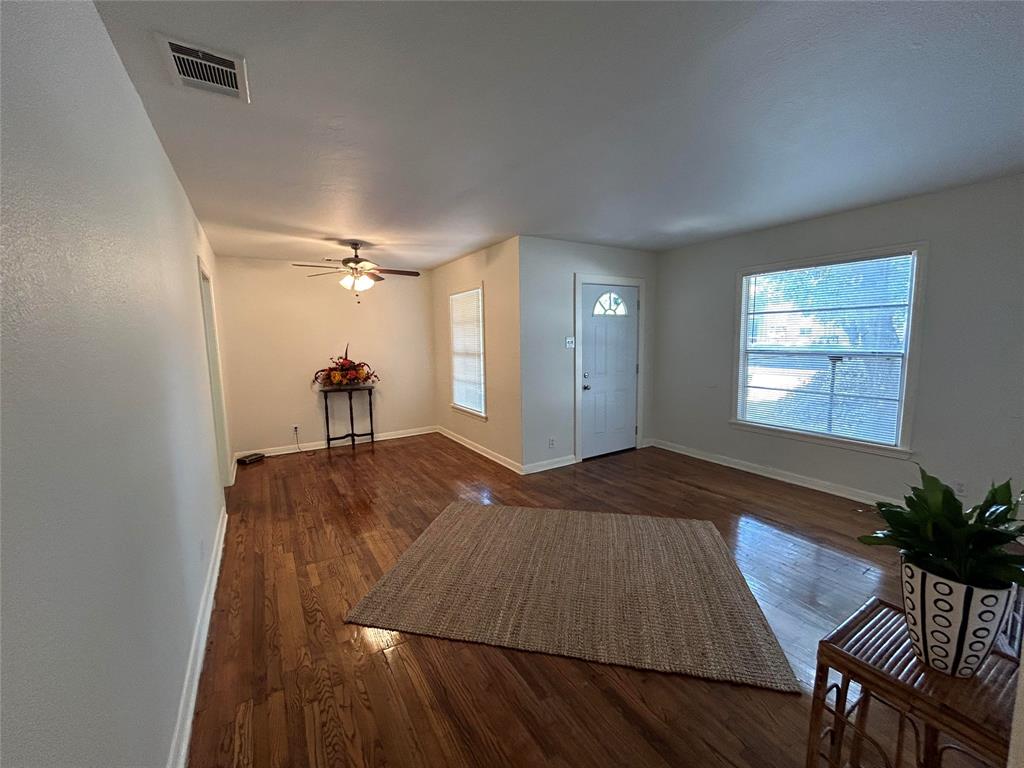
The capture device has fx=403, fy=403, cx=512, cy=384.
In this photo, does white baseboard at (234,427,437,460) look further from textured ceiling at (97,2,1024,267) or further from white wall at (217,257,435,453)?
textured ceiling at (97,2,1024,267)

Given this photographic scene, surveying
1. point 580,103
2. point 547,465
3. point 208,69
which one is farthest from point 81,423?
point 547,465

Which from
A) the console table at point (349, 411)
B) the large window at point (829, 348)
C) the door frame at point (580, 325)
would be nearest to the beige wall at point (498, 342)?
the door frame at point (580, 325)

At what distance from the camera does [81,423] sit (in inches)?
36.9

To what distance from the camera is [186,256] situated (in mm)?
2619

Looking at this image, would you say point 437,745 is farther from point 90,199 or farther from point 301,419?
point 301,419

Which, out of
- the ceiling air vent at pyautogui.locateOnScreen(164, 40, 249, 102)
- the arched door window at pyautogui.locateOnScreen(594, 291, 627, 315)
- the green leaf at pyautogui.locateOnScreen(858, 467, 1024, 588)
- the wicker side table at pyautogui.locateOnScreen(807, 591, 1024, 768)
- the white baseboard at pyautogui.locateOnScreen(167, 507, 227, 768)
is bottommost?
the white baseboard at pyautogui.locateOnScreen(167, 507, 227, 768)

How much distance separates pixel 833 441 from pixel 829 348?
836mm

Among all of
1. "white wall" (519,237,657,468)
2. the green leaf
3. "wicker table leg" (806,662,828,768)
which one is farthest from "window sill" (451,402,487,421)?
the green leaf

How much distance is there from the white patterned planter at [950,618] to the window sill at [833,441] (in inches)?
118

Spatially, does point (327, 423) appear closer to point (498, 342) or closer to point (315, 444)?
point (315, 444)

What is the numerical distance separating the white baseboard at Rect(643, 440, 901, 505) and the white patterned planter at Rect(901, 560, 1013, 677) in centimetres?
296

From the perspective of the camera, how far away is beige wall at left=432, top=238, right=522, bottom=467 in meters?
4.30

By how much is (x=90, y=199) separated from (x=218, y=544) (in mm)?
2507

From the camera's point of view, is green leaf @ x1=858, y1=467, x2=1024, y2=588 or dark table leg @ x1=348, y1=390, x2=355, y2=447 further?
dark table leg @ x1=348, y1=390, x2=355, y2=447
